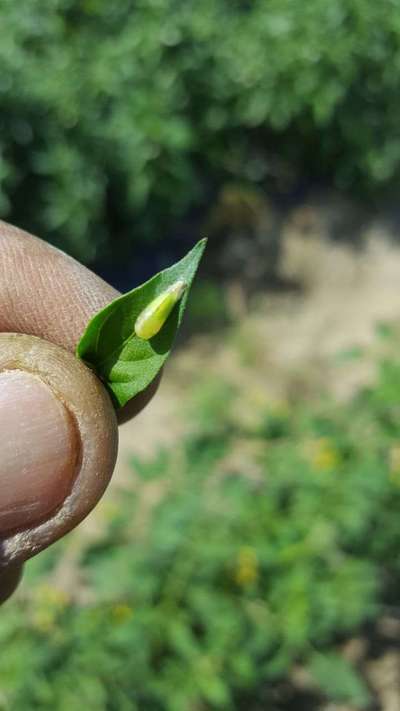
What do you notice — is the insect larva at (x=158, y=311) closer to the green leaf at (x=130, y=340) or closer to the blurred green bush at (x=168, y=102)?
the green leaf at (x=130, y=340)

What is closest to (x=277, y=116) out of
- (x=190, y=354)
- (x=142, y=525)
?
(x=190, y=354)

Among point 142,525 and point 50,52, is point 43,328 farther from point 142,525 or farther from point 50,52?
point 50,52

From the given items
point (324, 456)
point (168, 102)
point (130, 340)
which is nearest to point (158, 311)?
point (130, 340)

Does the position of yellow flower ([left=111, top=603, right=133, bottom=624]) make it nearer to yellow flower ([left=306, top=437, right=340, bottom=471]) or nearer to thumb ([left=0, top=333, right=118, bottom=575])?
yellow flower ([left=306, top=437, right=340, bottom=471])

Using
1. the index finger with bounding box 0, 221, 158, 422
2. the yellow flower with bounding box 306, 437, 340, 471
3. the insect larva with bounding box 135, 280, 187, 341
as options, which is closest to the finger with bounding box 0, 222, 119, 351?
the index finger with bounding box 0, 221, 158, 422

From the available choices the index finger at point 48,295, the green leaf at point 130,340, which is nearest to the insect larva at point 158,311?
the green leaf at point 130,340
